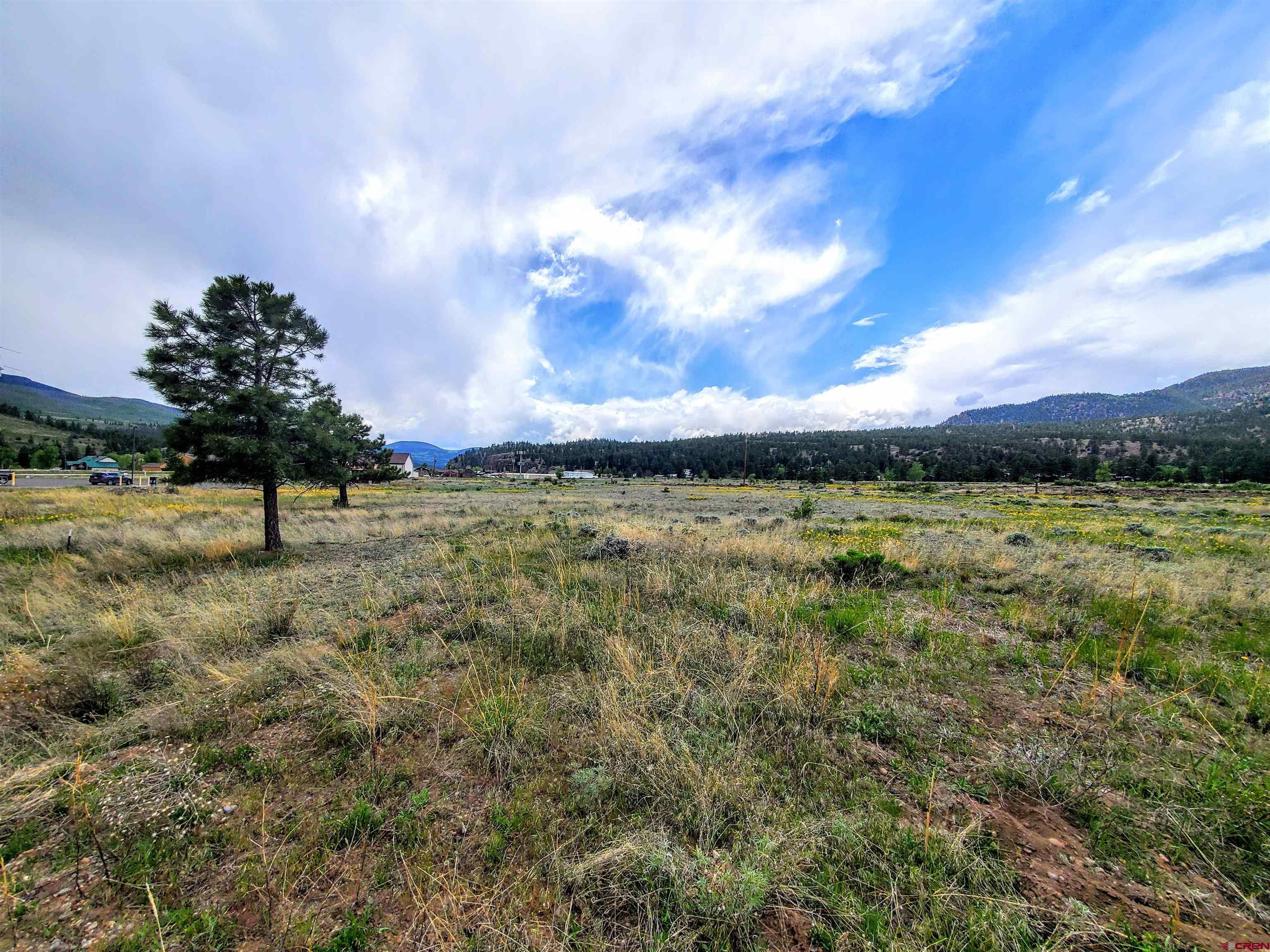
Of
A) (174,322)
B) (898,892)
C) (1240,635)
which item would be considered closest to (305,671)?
(898,892)

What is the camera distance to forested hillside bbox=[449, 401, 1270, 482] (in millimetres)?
72188

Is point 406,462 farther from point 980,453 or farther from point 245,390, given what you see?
point 980,453

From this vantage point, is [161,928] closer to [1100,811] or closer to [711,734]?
[711,734]

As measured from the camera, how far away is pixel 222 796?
310 cm

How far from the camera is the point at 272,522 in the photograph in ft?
39.3

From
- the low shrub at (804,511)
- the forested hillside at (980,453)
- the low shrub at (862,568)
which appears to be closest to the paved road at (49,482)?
the low shrub at (804,511)

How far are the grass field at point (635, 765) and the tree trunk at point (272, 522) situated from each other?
13.4ft

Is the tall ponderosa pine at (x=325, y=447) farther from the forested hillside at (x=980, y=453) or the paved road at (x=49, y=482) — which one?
the forested hillside at (x=980, y=453)

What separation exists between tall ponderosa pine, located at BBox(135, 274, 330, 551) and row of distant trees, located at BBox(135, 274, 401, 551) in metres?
0.02

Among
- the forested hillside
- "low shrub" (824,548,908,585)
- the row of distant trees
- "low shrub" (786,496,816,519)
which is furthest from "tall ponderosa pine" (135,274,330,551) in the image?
the forested hillside

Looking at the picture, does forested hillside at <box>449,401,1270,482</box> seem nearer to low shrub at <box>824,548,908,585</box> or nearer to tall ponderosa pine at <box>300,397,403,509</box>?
low shrub at <box>824,548,908,585</box>

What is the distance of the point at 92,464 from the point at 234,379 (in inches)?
4578

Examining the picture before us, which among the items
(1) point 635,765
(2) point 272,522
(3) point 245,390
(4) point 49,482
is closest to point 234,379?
(3) point 245,390

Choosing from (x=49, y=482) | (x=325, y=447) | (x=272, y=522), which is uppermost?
(x=325, y=447)
